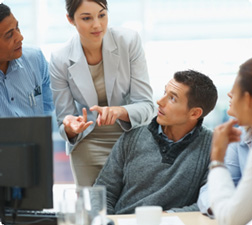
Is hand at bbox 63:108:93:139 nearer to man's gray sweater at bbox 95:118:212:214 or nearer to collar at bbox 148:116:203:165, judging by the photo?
man's gray sweater at bbox 95:118:212:214

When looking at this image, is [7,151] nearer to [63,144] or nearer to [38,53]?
[38,53]

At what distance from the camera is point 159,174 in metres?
2.07

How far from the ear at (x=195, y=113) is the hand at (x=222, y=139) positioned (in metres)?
0.73

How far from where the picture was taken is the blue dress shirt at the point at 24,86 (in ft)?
7.94

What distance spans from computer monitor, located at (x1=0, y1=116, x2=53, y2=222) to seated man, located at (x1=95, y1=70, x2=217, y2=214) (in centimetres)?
65

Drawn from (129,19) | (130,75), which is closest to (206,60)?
(129,19)

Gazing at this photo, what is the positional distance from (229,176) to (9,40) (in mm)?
1459

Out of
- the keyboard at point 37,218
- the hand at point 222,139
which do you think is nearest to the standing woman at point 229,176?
the hand at point 222,139

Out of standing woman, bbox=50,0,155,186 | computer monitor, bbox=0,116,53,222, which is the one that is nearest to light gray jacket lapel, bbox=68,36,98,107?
standing woman, bbox=50,0,155,186

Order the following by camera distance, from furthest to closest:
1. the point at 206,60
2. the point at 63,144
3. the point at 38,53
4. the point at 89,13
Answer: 1. the point at 63,144
2. the point at 206,60
3. the point at 38,53
4. the point at 89,13

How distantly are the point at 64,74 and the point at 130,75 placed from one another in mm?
379

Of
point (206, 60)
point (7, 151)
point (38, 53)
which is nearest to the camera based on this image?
point (7, 151)

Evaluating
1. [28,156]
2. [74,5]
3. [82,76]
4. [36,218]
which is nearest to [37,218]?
[36,218]

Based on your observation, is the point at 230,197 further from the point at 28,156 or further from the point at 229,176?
the point at 28,156
